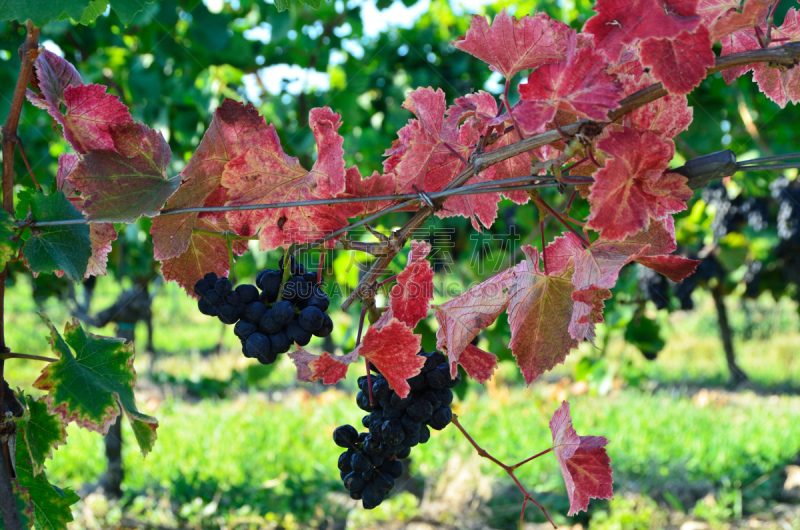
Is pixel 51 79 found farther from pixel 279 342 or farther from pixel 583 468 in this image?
pixel 583 468

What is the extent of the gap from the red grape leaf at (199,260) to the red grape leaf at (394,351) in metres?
0.31

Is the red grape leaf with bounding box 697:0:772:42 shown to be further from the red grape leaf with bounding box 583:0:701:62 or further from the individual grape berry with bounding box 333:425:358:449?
the individual grape berry with bounding box 333:425:358:449

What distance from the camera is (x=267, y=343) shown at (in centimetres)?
72

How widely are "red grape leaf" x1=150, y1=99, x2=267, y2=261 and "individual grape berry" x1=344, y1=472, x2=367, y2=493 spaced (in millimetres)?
380

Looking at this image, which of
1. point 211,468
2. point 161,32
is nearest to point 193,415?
Result: point 211,468

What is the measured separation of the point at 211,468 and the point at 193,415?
1302 millimetres

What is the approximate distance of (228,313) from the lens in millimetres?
744

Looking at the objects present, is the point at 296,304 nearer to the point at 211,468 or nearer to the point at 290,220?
the point at 290,220

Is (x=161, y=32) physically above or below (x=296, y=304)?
above

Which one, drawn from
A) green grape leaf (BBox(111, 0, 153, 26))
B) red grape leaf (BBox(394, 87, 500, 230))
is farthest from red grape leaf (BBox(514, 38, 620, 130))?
green grape leaf (BBox(111, 0, 153, 26))

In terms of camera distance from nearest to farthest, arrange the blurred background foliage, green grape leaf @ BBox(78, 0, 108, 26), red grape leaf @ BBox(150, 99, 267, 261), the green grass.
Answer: red grape leaf @ BBox(150, 99, 267, 261)
green grape leaf @ BBox(78, 0, 108, 26)
the blurred background foliage
the green grass

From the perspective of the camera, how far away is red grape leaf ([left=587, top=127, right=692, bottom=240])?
56 cm

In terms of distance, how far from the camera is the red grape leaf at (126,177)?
27.9 inches

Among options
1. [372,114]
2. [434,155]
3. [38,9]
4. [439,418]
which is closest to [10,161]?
[38,9]
